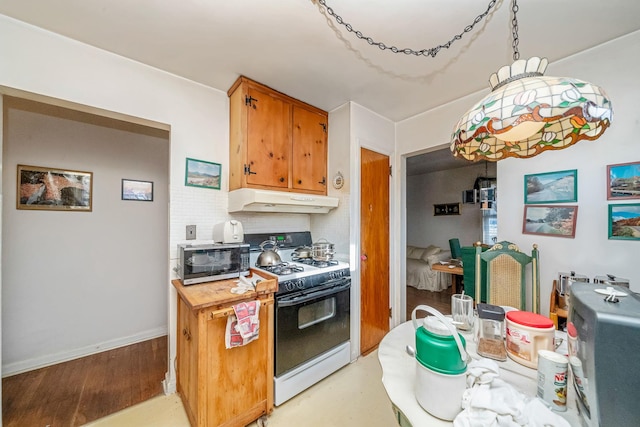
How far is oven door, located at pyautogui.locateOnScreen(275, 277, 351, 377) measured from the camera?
66.5 inches

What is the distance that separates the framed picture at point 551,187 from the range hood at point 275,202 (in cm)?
161

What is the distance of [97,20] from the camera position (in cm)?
139

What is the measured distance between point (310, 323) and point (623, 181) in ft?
7.65

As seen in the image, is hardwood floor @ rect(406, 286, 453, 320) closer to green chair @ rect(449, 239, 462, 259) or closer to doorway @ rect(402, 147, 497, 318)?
doorway @ rect(402, 147, 497, 318)

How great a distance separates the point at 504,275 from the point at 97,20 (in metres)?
3.32

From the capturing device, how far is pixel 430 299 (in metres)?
3.98

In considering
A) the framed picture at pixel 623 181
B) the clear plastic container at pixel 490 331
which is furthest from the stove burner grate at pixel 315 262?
the framed picture at pixel 623 181

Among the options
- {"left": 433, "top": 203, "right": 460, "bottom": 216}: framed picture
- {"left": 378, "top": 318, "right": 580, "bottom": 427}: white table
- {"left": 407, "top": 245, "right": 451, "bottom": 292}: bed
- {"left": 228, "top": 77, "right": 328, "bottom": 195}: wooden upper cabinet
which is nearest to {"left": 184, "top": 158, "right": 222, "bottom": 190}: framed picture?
{"left": 228, "top": 77, "right": 328, "bottom": 195}: wooden upper cabinet

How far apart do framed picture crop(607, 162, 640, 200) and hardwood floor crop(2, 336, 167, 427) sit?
3603mm

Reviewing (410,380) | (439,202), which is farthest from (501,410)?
(439,202)

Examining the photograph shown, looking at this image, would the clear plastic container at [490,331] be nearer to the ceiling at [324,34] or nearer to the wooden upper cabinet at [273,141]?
the ceiling at [324,34]

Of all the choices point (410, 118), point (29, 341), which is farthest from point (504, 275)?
point (29, 341)

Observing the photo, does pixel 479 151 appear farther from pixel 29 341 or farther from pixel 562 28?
pixel 29 341

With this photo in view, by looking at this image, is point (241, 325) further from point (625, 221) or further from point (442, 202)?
point (442, 202)
